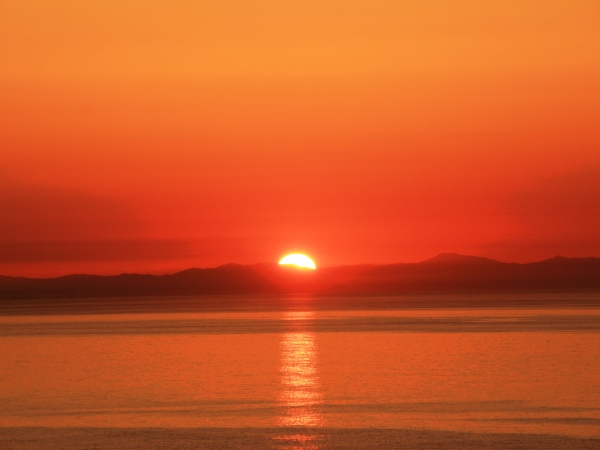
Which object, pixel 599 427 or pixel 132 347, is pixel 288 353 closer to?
pixel 132 347

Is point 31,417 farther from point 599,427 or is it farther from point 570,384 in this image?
point 570,384

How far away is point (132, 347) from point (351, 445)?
4506cm

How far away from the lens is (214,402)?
111ft

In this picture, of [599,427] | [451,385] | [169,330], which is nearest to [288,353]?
[451,385]

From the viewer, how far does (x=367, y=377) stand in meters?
42.0

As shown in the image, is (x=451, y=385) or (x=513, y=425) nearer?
(x=513, y=425)

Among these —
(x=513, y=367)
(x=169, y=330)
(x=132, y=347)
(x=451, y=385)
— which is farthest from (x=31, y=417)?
(x=169, y=330)

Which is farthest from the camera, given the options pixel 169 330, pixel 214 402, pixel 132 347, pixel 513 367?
pixel 169 330

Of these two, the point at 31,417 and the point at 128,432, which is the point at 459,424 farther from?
the point at 31,417

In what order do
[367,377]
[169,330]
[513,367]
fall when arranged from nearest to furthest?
[367,377] < [513,367] < [169,330]

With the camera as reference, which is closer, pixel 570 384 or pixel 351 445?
pixel 351 445

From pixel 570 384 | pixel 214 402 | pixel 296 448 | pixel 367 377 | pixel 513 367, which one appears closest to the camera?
pixel 296 448

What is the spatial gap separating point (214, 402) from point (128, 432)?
6910 millimetres

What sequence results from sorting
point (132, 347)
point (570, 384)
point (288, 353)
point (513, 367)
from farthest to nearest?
1. point (132, 347)
2. point (288, 353)
3. point (513, 367)
4. point (570, 384)
